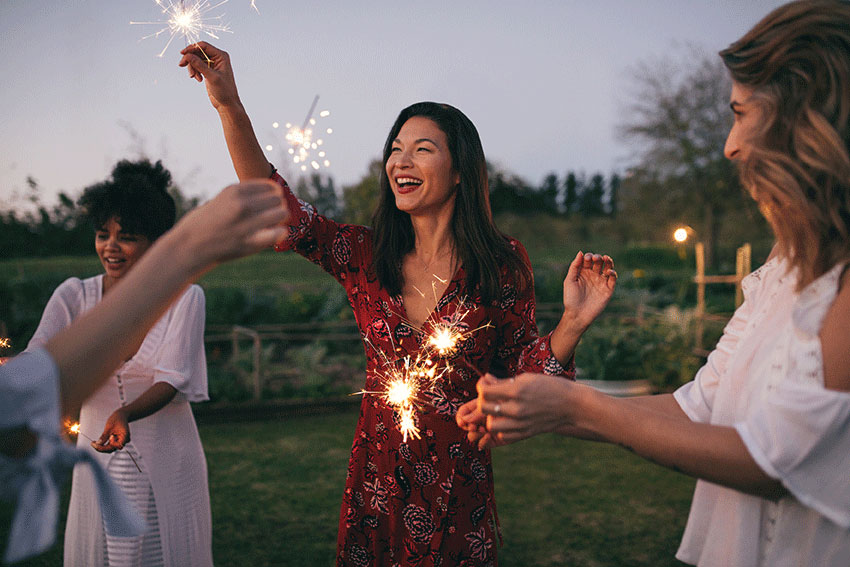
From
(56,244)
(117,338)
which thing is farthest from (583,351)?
(56,244)

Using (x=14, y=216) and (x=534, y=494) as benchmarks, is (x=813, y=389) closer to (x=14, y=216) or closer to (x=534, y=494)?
(x=534, y=494)

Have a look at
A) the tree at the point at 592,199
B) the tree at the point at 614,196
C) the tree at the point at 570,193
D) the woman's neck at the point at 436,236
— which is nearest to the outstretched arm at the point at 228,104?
the woman's neck at the point at 436,236

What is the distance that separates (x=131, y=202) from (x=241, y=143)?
0.90 meters

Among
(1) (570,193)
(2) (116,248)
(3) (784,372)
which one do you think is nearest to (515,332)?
(3) (784,372)

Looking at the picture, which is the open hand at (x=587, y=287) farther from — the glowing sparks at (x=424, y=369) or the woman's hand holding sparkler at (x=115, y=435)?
the woman's hand holding sparkler at (x=115, y=435)

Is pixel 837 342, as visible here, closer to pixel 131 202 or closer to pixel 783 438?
pixel 783 438

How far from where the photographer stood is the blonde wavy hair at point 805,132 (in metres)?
1.16

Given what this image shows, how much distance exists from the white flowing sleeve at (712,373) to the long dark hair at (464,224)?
2.59ft

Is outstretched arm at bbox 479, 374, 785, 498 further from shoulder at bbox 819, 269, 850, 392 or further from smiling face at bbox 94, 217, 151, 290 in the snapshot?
smiling face at bbox 94, 217, 151, 290

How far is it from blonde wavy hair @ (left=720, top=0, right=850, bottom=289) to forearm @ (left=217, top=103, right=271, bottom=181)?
1524 mm

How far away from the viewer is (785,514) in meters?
1.27

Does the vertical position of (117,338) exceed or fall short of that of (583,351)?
it exceeds it

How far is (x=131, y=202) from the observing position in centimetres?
260

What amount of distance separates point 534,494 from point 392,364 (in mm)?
3433
